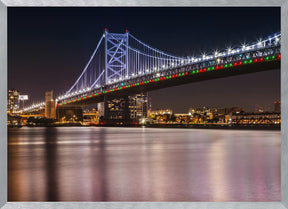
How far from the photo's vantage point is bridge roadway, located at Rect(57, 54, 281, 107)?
30.5 metres

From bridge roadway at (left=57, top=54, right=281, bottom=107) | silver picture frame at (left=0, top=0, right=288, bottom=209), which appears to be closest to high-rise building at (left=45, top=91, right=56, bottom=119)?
bridge roadway at (left=57, top=54, right=281, bottom=107)

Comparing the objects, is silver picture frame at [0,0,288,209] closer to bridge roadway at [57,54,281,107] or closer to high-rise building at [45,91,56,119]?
bridge roadway at [57,54,281,107]

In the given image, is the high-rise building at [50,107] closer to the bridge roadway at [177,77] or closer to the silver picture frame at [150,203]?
the bridge roadway at [177,77]

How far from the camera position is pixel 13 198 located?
4.40 meters

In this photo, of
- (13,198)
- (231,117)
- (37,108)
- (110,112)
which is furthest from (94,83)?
(13,198)

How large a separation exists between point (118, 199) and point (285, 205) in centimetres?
178

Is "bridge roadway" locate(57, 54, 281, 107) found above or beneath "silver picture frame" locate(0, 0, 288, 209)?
above

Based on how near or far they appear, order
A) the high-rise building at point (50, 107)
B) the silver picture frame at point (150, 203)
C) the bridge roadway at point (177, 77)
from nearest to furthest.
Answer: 1. the silver picture frame at point (150, 203)
2. the bridge roadway at point (177, 77)
3. the high-rise building at point (50, 107)

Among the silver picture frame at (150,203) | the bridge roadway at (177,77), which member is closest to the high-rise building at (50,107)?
the bridge roadway at (177,77)

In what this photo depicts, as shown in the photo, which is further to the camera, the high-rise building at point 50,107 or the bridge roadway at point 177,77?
the high-rise building at point 50,107

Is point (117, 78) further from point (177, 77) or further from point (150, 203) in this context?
point (150, 203)

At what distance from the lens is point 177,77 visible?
35.8 m

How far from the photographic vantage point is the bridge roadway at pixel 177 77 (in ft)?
100

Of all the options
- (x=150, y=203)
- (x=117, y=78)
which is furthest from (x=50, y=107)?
(x=150, y=203)
